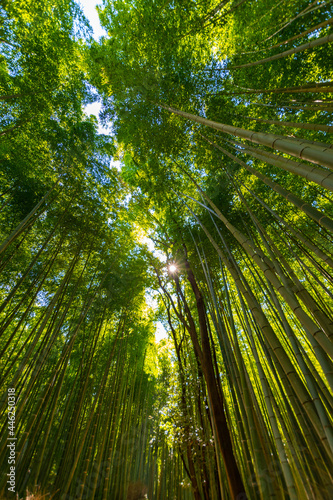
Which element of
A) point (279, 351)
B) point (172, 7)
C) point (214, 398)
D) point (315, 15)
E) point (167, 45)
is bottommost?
point (279, 351)

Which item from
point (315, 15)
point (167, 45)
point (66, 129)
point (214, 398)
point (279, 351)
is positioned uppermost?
point (66, 129)

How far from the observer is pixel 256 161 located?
12.5ft

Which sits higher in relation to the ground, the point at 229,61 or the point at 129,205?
the point at 129,205

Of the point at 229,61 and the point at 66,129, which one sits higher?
the point at 66,129

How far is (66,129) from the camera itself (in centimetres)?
405

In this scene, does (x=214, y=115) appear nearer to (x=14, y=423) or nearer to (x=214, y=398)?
(x=214, y=398)

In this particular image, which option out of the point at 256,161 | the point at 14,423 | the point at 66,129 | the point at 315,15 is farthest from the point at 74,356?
the point at 315,15

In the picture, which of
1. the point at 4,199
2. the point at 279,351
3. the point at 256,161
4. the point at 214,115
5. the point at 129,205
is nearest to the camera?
the point at 279,351

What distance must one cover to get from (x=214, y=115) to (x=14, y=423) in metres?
5.15

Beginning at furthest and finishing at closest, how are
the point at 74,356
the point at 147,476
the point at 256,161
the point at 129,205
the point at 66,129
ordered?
the point at 147,476 → the point at 74,356 → the point at 129,205 → the point at 66,129 → the point at 256,161

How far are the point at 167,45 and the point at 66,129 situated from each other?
7.35ft

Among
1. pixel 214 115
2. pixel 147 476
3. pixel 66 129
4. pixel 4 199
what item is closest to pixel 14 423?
pixel 4 199

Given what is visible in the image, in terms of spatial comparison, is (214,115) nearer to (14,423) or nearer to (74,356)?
(14,423)

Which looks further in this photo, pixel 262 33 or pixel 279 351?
pixel 262 33
